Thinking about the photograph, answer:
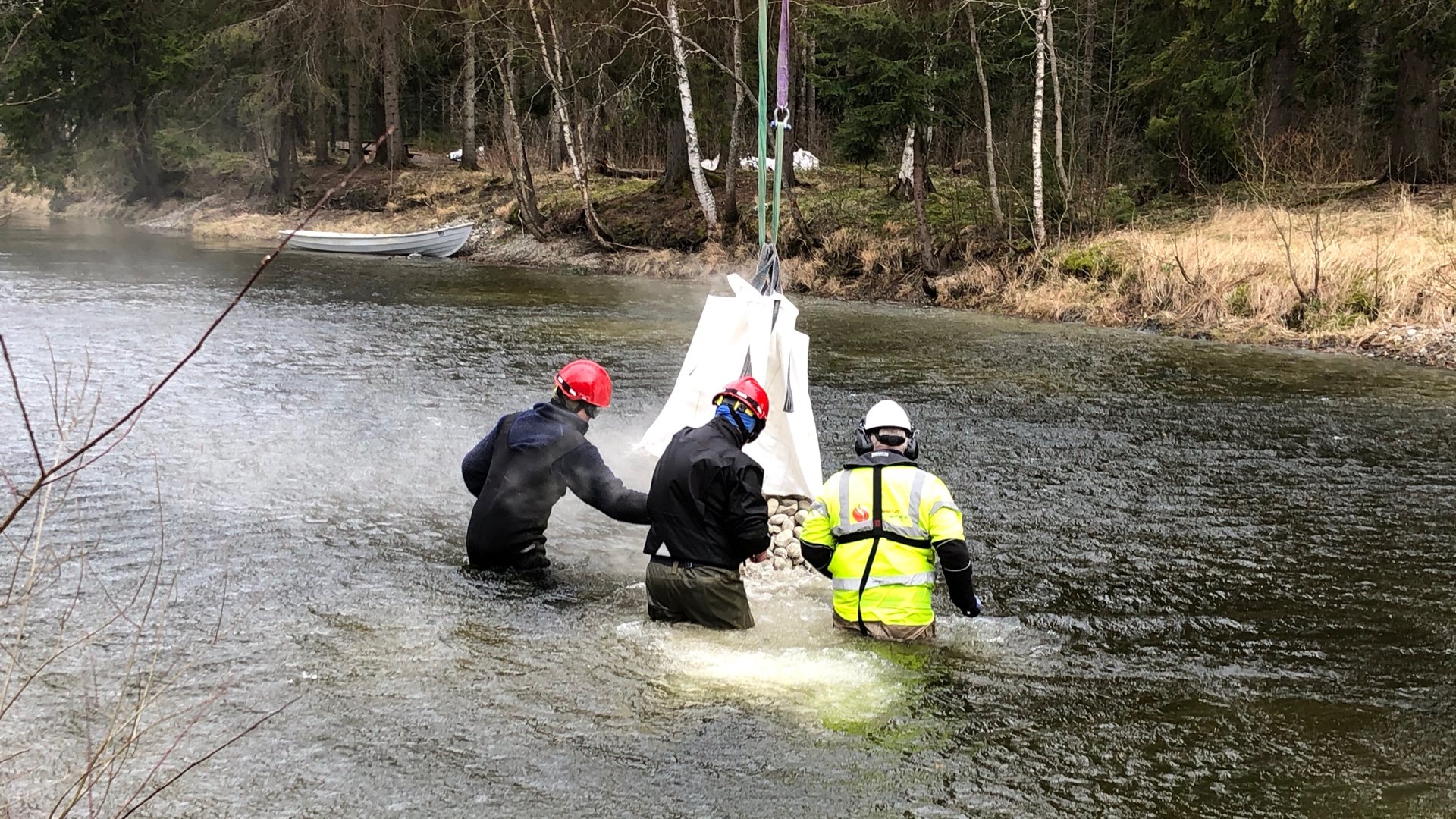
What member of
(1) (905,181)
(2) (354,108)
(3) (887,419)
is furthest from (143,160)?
(3) (887,419)

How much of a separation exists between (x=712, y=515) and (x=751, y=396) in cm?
66

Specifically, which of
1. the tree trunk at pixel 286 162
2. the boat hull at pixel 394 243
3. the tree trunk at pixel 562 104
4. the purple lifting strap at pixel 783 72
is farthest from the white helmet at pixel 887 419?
the tree trunk at pixel 286 162

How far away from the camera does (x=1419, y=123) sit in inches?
957

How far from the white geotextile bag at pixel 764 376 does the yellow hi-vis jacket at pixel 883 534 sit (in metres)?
2.19

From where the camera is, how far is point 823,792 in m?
4.64

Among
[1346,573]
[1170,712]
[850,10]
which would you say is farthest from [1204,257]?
[1170,712]

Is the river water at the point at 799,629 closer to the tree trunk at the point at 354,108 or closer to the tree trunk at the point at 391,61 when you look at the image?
the tree trunk at the point at 391,61

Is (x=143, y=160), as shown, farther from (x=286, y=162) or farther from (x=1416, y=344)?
(x=1416, y=344)

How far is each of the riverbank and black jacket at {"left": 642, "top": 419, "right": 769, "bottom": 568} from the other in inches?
508

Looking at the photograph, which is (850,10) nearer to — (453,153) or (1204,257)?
(1204,257)

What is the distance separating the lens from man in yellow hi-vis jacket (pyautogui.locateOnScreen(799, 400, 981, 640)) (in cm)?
580

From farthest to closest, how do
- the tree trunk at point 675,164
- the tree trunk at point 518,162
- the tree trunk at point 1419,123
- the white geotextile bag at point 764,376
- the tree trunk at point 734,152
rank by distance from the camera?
1. the tree trunk at point 675,164
2. the tree trunk at point 518,162
3. the tree trunk at point 734,152
4. the tree trunk at point 1419,123
5. the white geotextile bag at point 764,376

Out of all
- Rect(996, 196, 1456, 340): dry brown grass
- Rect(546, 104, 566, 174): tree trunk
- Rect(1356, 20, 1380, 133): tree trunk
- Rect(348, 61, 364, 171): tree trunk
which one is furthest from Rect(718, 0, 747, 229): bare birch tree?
Rect(348, 61, 364, 171): tree trunk

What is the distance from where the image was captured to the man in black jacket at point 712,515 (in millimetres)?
6117
